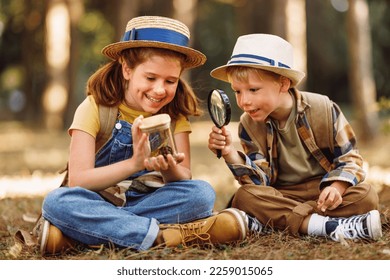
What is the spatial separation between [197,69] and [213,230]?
14577 mm

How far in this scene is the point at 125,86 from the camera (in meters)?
3.25

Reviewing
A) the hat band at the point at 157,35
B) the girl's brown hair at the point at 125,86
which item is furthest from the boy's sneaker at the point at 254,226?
the hat band at the point at 157,35

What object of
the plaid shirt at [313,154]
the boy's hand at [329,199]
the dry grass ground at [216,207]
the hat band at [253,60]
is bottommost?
the dry grass ground at [216,207]

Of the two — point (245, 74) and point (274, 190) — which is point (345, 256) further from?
point (245, 74)

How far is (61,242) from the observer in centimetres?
283

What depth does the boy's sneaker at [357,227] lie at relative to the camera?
2.93 meters

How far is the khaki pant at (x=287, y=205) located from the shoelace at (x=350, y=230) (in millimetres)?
106

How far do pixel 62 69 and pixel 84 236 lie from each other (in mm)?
10480

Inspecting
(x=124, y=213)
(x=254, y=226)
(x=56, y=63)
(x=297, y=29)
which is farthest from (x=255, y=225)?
(x=56, y=63)

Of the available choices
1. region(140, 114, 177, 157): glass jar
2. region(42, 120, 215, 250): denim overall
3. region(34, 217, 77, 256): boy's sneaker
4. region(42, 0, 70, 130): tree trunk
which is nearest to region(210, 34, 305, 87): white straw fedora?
region(140, 114, 177, 157): glass jar

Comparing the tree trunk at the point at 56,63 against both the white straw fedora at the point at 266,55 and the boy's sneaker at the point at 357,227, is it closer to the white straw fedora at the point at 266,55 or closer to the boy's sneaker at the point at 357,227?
the white straw fedora at the point at 266,55

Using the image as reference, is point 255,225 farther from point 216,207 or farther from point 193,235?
point 216,207

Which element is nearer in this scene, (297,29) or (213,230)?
(213,230)

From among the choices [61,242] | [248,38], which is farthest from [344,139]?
[61,242]
